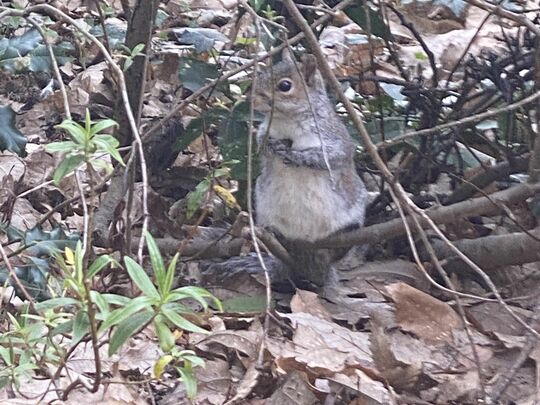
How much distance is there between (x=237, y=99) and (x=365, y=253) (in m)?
0.86

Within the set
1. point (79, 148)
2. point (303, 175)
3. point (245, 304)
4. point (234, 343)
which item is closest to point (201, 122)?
point (303, 175)

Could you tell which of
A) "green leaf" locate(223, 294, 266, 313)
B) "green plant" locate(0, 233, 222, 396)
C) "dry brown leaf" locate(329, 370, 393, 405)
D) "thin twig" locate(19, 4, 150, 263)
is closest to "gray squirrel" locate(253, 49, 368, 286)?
"green leaf" locate(223, 294, 266, 313)

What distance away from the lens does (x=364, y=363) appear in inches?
112

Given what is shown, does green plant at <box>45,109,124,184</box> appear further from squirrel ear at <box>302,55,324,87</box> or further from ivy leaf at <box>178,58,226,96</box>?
squirrel ear at <box>302,55,324,87</box>

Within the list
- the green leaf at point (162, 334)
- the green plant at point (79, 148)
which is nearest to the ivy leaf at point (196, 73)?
the green plant at point (79, 148)

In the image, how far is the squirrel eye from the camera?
158 inches

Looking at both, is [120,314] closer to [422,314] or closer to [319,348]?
[319,348]

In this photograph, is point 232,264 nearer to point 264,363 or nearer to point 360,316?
point 360,316

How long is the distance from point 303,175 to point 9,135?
1.30 meters

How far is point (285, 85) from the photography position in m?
4.03

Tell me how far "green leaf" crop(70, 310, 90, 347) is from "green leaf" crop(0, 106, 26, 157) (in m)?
1.25

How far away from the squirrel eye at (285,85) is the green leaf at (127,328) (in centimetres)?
229

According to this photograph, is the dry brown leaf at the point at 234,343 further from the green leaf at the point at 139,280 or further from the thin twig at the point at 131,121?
the green leaf at the point at 139,280

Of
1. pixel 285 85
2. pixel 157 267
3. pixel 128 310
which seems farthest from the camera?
pixel 285 85
